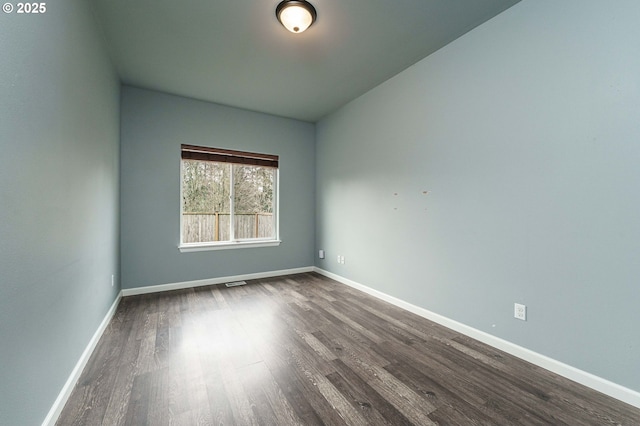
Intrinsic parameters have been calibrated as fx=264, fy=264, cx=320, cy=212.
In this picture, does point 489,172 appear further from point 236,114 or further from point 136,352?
point 236,114

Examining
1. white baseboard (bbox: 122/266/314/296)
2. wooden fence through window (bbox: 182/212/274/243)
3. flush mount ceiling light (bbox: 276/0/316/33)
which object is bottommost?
white baseboard (bbox: 122/266/314/296)

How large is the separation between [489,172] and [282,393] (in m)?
2.34

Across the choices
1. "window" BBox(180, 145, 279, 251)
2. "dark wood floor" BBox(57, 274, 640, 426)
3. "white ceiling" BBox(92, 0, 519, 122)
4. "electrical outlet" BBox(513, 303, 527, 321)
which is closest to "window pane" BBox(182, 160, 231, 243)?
"window" BBox(180, 145, 279, 251)

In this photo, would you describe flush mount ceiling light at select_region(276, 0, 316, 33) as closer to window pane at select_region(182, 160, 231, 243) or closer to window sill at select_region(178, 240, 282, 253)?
window pane at select_region(182, 160, 231, 243)

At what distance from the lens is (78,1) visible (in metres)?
1.84

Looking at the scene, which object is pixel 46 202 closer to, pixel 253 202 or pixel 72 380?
pixel 72 380

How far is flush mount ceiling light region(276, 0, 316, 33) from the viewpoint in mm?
2045

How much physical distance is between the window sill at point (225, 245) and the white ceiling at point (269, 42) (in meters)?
2.15

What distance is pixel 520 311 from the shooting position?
6.79ft

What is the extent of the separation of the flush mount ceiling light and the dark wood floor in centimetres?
267

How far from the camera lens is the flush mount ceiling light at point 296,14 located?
204 cm

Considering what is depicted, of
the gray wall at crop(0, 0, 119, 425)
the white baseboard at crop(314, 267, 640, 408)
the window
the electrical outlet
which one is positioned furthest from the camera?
the window

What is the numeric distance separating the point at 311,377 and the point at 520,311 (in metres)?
1.69

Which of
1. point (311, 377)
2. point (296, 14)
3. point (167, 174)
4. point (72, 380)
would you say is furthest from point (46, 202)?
point (167, 174)
